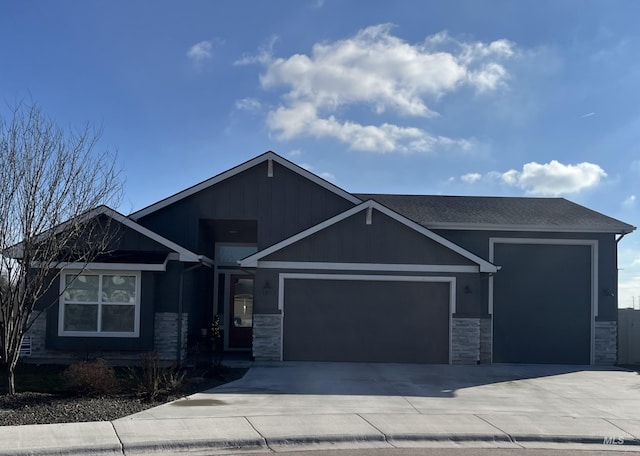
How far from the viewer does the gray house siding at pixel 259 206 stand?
1800 cm

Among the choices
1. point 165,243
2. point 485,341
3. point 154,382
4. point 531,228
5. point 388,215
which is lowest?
point 154,382

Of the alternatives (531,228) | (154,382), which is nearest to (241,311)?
(154,382)

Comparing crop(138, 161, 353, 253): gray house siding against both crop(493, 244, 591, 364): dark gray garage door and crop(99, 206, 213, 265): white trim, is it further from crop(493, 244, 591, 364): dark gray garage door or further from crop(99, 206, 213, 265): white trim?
crop(493, 244, 591, 364): dark gray garage door

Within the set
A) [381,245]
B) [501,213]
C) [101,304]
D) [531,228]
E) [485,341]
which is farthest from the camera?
[501,213]

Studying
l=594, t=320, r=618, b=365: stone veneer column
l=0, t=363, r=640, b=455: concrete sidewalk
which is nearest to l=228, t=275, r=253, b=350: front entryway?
l=0, t=363, r=640, b=455: concrete sidewalk

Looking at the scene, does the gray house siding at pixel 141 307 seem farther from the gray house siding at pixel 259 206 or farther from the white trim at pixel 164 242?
the gray house siding at pixel 259 206

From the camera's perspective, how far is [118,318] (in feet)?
51.4

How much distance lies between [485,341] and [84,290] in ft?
35.0

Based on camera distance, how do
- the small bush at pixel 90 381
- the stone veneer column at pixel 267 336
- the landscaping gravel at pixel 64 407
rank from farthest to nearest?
the stone veneer column at pixel 267 336 → the small bush at pixel 90 381 → the landscaping gravel at pixel 64 407

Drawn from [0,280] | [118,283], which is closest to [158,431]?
[0,280]

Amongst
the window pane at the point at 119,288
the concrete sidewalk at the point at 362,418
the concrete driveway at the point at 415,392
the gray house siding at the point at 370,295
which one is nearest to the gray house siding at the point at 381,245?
the gray house siding at the point at 370,295

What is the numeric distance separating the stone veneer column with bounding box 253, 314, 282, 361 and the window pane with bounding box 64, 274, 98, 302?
4016 millimetres

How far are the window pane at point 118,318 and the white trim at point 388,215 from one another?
3046 millimetres

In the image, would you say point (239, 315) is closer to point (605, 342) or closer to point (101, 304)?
point (101, 304)
